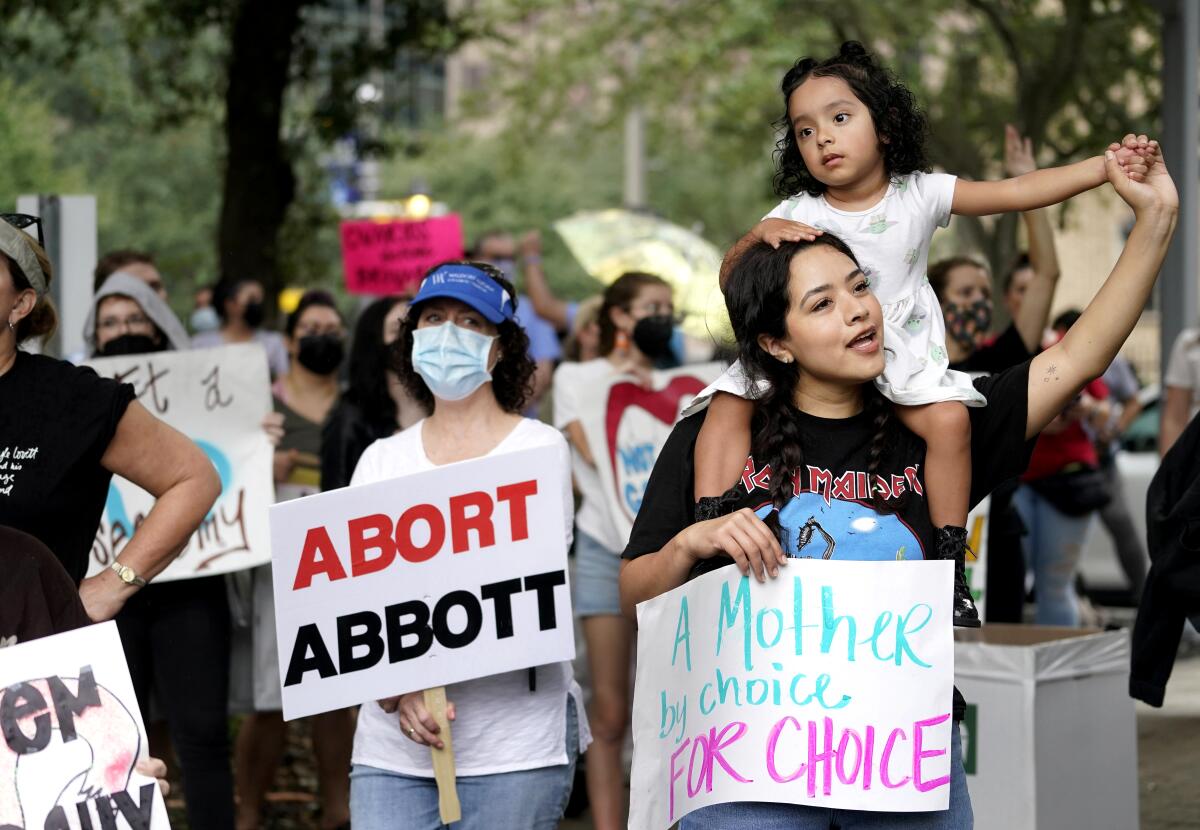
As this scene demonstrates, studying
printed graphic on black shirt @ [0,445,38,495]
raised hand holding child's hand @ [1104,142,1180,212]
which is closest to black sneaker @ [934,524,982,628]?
raised hand holding child's hand @ [1104,142,1180,212]

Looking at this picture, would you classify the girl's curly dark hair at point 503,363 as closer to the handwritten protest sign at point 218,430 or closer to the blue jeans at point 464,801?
the blue jeans at point 464,801

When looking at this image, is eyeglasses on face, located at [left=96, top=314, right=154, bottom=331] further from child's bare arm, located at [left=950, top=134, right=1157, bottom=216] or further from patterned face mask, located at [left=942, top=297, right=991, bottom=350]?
child's bare arm, located at [left=950, top=134, right=1157, bottom=216]

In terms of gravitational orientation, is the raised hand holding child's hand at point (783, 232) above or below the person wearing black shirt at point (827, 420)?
above

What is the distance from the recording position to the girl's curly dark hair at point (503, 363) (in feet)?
15.9

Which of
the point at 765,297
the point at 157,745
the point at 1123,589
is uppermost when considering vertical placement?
the point at 765,297

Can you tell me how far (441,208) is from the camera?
4750 centimetres

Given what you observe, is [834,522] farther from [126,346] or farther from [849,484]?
[126,346]

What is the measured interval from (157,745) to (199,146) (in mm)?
36188

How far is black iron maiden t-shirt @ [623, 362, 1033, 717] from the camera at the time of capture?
3.32 metres

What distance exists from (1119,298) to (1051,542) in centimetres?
584

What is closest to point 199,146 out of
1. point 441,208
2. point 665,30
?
point 441,208

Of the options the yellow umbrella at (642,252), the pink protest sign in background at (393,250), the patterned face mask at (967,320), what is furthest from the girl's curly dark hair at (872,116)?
the pink protest sign in background at (393,250)

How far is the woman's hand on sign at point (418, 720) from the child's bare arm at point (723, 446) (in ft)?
3.49

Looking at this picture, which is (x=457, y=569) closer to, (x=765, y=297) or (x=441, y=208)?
(x=765, y=297)
